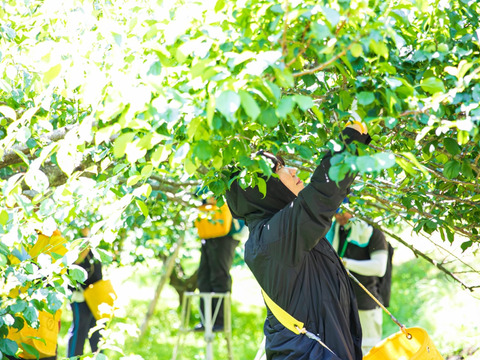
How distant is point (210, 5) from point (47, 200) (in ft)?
3.13

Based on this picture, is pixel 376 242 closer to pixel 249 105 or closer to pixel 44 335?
pixel 44 335

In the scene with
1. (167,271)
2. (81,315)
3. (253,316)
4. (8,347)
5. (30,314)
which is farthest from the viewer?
(253,316)

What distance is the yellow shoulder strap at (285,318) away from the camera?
2.45m

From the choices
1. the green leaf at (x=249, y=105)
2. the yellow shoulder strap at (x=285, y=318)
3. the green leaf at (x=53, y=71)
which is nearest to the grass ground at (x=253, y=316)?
the yellow shoulder strap at (x=285, y=318)

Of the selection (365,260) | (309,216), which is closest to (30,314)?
(309,216)

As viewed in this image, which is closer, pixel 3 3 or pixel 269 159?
pixel 269 159

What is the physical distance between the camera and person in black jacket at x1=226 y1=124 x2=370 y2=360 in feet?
7.38

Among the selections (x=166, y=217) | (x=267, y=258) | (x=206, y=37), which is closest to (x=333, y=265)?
(x=267, y=258)

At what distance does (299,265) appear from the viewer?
243 centimetres

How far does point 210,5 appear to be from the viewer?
5.30 feet

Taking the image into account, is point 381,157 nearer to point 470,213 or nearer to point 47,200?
point 47,200

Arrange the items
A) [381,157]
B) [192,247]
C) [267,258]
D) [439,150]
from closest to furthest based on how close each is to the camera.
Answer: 1. [381,157]
2. [439,150]
3. [267,258]
4. [192,247]

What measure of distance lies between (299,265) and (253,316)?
7.84 metres

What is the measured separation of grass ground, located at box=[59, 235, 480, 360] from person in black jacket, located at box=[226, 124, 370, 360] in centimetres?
344
